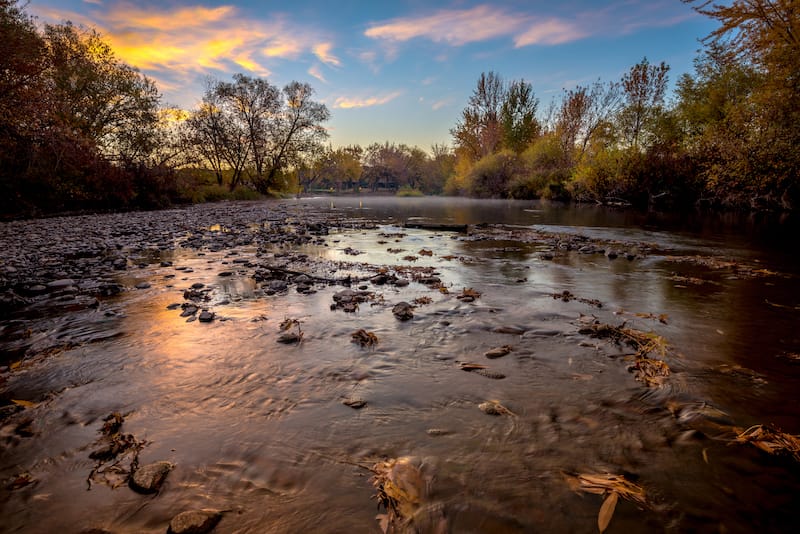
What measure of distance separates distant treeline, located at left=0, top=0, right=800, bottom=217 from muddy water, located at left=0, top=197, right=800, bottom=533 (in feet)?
46.1

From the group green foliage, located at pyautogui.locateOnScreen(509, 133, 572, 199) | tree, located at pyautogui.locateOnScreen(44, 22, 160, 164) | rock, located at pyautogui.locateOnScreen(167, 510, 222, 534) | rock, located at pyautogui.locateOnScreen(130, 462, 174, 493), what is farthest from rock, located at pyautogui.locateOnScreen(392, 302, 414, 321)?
green foliage, located at pyautogui.locateOnScreen(509, 133, 572, 199)


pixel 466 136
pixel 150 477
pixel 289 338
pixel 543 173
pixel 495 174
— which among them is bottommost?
pixel 150 477

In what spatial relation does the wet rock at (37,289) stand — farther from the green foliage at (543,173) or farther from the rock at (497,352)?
the green foliage at (543,173)

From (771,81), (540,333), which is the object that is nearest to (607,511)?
(540,333)

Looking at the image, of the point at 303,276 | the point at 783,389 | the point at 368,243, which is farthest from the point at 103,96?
the point at 783,389

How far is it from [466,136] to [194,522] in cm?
7620

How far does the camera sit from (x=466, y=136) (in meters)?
71.9

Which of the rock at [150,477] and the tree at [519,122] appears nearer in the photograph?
the rock at [150,477]

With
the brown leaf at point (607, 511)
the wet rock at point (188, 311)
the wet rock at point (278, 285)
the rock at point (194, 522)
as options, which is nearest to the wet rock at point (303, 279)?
the wet rock at point (278, 285)

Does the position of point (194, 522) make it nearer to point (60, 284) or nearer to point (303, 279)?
point (303, 279)

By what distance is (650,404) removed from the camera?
2.98 metres

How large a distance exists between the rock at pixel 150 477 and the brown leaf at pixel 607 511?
2.42 meters

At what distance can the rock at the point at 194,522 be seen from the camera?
6.00 feet

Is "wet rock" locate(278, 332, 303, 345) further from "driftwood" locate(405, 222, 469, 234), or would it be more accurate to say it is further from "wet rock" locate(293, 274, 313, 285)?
"driftwood" locate(405, 222, 469, 234)
